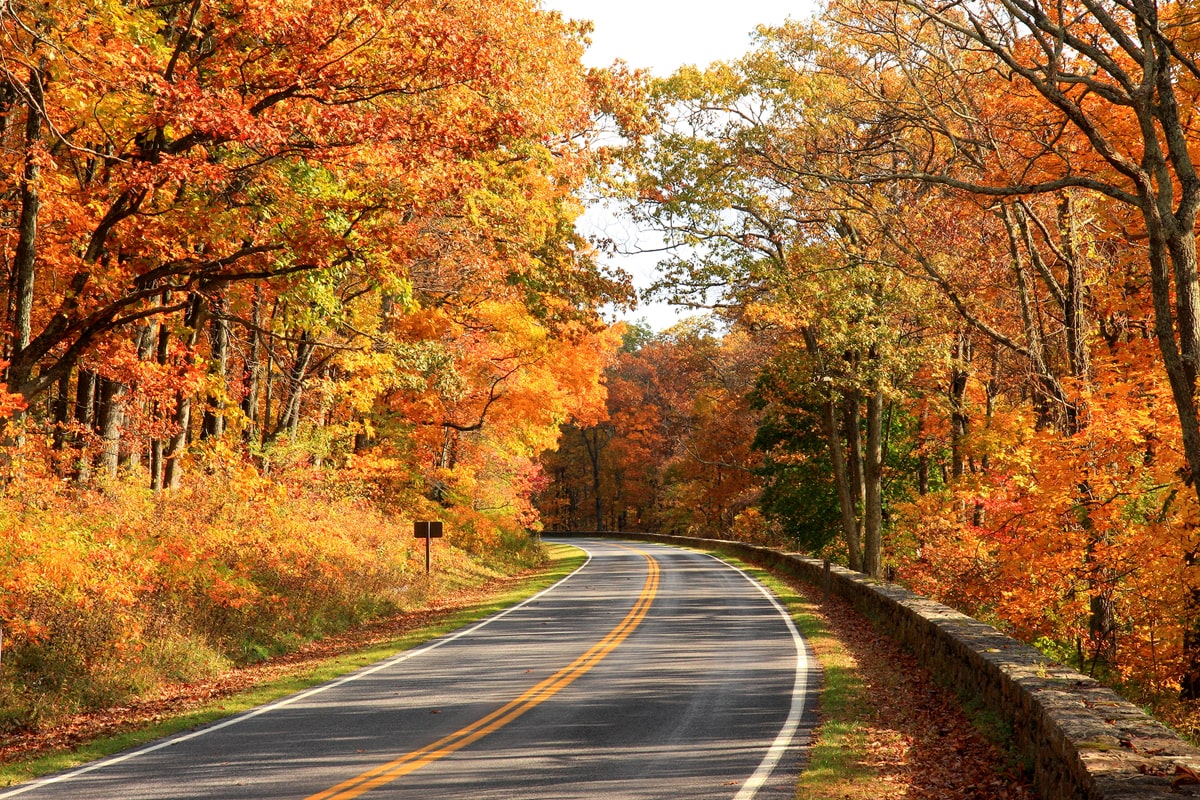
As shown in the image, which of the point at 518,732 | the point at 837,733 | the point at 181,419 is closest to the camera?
the point at 837,733

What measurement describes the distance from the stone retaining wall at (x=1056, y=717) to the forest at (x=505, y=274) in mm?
2235

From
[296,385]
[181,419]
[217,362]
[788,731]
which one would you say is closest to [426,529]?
[296,385]

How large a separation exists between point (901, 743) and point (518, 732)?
398cm

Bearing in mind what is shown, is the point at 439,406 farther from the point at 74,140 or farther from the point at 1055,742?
the point at 1055,742

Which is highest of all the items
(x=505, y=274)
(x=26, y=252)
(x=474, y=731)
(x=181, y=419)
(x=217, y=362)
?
(x=505, y=274)

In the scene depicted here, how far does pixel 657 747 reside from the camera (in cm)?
962

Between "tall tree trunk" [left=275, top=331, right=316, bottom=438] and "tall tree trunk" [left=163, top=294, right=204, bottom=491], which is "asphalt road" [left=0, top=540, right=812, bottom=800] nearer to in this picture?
"tall tree trunk" [left=163, top=294, right=204, bottom=491]

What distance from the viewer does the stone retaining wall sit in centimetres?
615

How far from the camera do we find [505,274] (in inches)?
849

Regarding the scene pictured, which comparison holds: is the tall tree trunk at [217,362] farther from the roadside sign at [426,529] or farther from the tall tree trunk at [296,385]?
the roadside sign at [426,529]

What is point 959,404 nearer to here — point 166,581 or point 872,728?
point 872,728

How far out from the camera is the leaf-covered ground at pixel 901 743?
8289mm

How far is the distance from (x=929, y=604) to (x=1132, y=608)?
321 cm

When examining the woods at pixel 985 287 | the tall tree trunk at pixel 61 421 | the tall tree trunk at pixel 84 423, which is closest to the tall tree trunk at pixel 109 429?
the tall tree trunk at pixel 84 423
